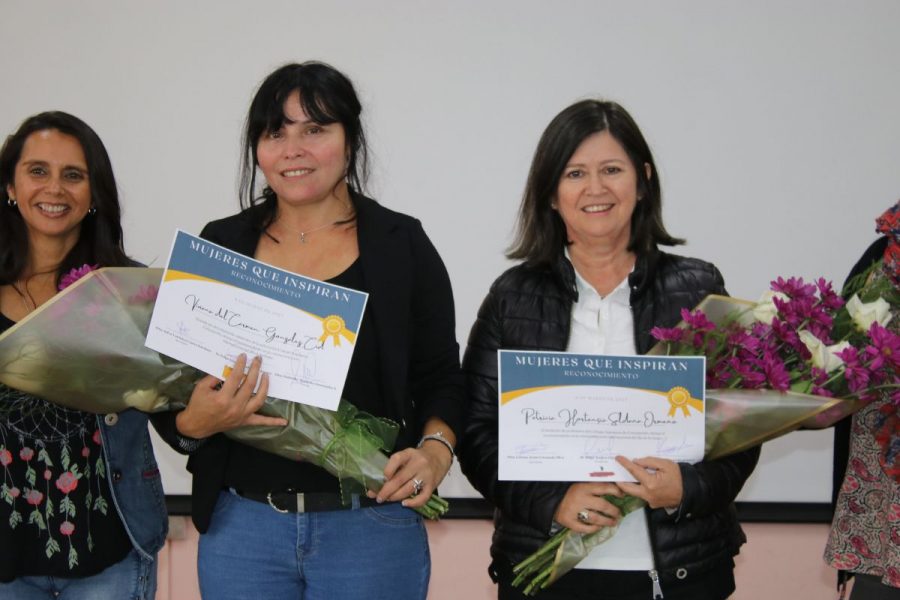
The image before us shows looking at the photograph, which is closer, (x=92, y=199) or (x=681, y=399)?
(x=681, y=399)

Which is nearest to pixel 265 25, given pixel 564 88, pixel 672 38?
pixel 564 88

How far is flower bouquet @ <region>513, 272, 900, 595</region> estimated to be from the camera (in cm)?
169

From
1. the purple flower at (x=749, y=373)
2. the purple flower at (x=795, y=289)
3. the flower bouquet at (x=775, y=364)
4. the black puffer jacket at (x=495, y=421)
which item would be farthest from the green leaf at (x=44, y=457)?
the purple flower at (x=795, y=289)

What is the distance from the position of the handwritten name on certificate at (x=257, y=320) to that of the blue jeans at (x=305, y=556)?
239 mm

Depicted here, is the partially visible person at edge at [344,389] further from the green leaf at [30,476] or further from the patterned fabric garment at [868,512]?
the patterned fabric garment at [868,512]

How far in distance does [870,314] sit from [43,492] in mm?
1691

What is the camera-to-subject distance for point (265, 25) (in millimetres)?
3285

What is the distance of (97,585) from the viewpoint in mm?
1915

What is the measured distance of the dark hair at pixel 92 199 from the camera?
2.03 m

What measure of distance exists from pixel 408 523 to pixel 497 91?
1.86 meters

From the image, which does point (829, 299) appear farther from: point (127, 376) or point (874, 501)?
point (127, 376)

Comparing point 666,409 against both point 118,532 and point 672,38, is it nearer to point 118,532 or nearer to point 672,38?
point 118,532

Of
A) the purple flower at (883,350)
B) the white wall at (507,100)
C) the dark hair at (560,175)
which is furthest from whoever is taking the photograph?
the white wall at (507,100)
